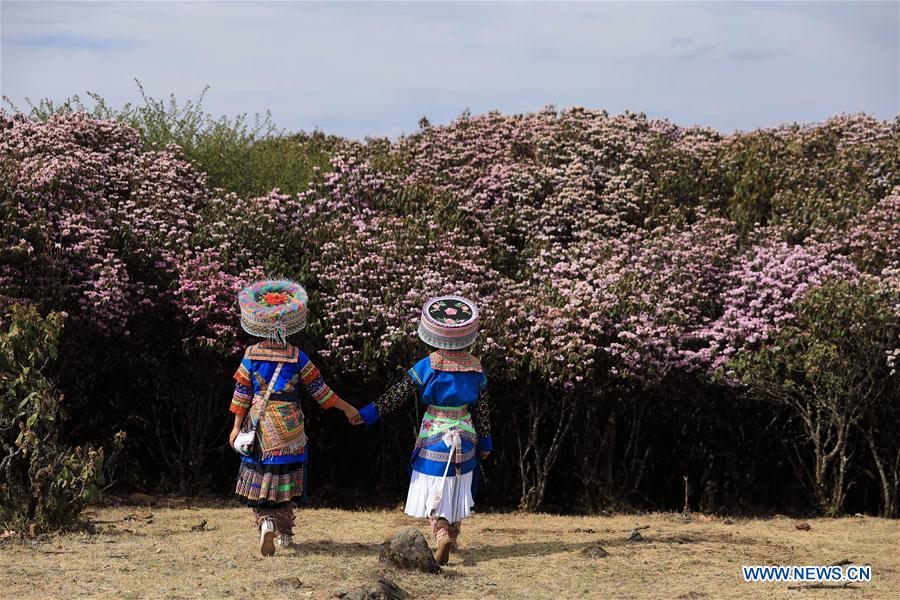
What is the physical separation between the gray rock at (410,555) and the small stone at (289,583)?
78 centimetres

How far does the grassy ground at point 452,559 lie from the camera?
26.2 ft

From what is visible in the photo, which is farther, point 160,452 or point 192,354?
point 160,452

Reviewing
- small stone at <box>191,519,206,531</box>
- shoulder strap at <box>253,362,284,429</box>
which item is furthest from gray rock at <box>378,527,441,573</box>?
small stone at <box>191,519,206,531</box>

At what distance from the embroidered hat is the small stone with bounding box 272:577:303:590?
2.15 metres

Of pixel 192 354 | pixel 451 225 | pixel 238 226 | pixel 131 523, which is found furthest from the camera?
pixel 451 225

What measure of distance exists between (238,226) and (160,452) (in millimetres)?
3091

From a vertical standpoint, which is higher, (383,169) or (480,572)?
(383,169)

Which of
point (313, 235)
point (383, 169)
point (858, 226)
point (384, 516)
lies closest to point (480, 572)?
point (384, 516)

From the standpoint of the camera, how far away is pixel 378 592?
7348mm

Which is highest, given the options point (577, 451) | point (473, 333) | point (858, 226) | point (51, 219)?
point (858, 226)

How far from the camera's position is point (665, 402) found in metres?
13.7

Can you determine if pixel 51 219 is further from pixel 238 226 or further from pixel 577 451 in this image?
pixel 577 451

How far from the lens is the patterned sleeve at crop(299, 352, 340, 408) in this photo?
8961 millimetres

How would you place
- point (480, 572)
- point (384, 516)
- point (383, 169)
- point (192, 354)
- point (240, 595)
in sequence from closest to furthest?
point (240, 595) → point (480, 572) → point (384, 516) → point (192, 354) → point (383, 169)
